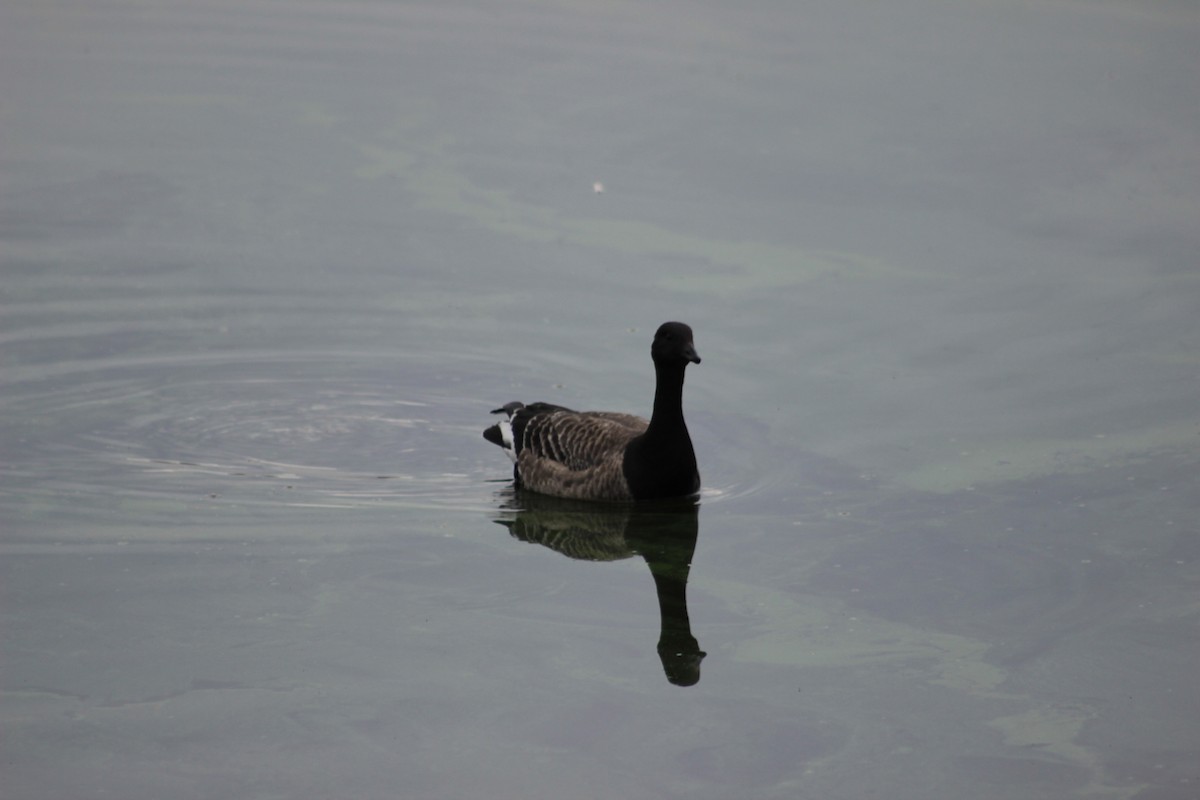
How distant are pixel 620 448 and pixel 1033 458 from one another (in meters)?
2.65

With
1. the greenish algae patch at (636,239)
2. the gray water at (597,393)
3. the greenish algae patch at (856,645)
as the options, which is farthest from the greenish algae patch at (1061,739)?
the greenish algae patch at (636,239)

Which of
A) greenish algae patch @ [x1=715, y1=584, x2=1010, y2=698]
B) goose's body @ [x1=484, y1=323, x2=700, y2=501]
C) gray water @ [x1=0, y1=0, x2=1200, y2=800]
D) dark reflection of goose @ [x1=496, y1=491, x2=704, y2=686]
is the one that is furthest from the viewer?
goose's body @ [x1=484, y1=323, x2=700, y2=501]

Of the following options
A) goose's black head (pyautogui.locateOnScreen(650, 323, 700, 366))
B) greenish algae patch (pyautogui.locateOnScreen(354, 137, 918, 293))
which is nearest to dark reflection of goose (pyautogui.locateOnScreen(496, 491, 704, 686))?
goose's black head (pyautogui.locateOnScreen(650, 323, 700, 366))

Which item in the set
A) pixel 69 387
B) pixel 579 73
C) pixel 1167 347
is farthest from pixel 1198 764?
pixel 579 73

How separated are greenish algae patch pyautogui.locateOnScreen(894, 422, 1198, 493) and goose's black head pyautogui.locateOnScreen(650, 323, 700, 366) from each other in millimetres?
1554

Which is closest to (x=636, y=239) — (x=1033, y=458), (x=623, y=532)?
(x=1033, y=458)

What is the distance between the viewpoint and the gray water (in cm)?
811

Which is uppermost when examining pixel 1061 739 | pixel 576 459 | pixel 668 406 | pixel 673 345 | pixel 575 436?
pixel 673 345

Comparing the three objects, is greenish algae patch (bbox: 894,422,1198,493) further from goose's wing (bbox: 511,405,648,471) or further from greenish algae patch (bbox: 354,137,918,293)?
greenish algae patch (bbox: 354,137,918,293)

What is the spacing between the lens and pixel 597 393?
41.7ft

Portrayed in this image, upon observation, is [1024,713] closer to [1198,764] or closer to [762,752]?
[1198,764]

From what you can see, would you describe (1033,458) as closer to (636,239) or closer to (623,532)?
(623,532)

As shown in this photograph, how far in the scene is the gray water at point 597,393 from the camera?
8.11 m

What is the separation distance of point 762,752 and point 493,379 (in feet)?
18.2
